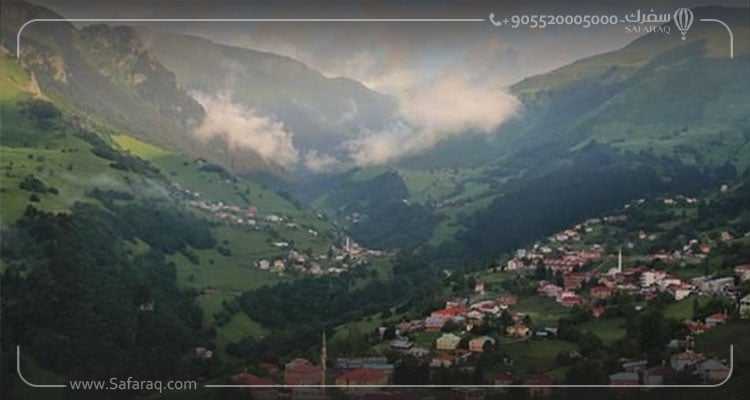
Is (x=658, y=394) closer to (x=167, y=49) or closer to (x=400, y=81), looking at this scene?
(x=400, y=81)

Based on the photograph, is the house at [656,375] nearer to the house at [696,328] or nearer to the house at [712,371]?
the house at [712,371]

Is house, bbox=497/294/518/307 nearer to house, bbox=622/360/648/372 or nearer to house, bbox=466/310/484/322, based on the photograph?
house, bbox=466/310/484/322

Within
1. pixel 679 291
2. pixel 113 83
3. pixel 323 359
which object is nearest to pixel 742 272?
Result: pixel 679 291

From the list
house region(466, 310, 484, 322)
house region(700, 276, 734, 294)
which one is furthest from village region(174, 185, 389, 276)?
house region(700, 276, 734, 294)

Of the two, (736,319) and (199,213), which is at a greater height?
(199,213)

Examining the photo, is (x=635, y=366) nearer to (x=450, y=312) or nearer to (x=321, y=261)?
(x=450, y=312)

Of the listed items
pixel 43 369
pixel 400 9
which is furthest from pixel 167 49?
pixel 43 369
